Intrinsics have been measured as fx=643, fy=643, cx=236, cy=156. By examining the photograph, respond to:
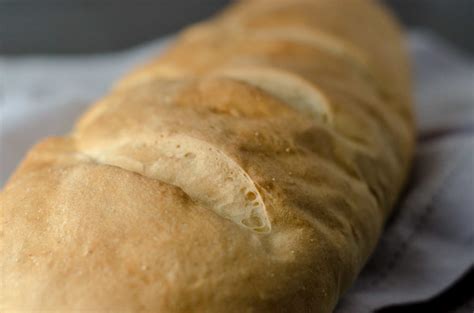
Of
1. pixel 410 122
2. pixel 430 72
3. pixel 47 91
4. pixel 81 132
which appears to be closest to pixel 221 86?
pixel 81 132

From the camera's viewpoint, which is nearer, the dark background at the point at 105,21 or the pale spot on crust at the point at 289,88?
the pale spot on crust at the point at 289,88

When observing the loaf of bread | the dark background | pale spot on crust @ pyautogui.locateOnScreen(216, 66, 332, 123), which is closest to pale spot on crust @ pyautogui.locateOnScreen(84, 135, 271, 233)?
the loaf of bread

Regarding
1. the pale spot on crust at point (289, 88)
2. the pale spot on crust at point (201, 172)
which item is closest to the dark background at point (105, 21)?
the pale spot on crust at point (289, 88)

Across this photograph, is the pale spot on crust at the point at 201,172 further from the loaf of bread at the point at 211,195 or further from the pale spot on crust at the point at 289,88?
the pale spot on crust at the point at 289,88

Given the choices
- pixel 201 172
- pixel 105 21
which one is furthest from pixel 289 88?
pixel 105 21

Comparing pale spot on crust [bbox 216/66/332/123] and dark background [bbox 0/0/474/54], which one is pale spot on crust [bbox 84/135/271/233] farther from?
dark background [bbox 0/0/474/54]
